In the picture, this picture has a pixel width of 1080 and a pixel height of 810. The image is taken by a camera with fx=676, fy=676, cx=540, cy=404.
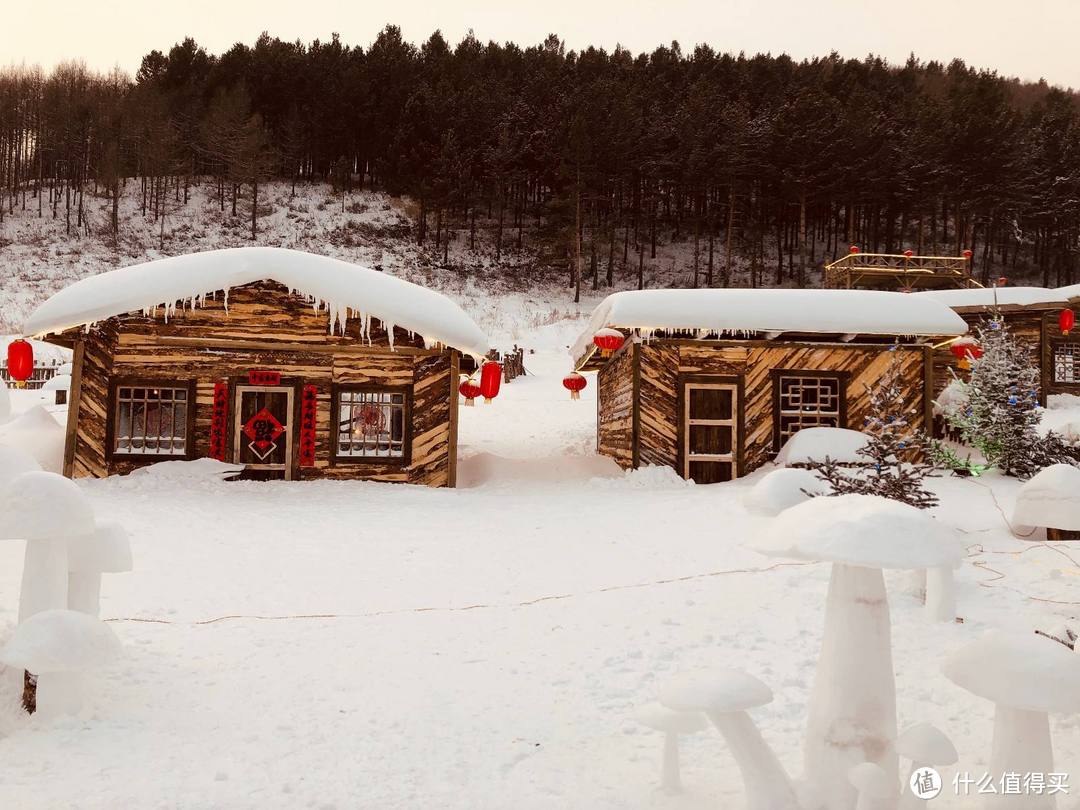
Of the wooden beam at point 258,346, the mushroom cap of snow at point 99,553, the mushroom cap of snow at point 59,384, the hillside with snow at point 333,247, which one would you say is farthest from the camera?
the hillside with snow at point 333,247

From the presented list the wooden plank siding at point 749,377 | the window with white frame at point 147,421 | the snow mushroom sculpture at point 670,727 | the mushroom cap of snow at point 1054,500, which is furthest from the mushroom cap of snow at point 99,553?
the wooden plank siding at point 749,377

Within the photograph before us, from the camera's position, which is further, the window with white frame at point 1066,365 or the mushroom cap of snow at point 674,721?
the window with white frame at point 1066,365

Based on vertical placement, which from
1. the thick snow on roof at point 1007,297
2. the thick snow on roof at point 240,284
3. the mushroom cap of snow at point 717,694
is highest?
the thick snow on roof at point 1007,297

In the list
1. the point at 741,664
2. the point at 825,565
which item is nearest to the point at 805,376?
the point at 825,565

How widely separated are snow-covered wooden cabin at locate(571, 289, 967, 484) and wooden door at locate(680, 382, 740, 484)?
0.7 inches

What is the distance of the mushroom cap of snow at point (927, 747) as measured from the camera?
91.4 inches

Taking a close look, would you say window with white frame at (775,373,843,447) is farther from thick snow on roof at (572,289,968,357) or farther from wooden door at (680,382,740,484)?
thick snow on roof at (572,289,968,357)

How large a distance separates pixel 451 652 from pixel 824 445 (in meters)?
9.00

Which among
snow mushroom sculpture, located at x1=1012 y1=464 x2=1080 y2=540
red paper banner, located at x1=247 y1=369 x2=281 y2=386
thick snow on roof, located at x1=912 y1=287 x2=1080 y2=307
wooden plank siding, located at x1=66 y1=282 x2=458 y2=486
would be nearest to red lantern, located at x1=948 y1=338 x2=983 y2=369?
thick snow on roof, located at x1=912 y1=287 x2=1080 y2=307

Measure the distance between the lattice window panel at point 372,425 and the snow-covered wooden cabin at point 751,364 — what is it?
408 cm

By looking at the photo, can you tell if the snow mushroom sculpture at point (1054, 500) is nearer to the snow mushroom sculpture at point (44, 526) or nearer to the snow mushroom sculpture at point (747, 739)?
the snow mushroom sculpture at point (747, 739)

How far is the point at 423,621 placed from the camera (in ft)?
18.0

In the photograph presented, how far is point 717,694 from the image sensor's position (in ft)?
8.28

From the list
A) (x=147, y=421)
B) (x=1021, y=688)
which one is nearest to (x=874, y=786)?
(x=1021, y=688)
